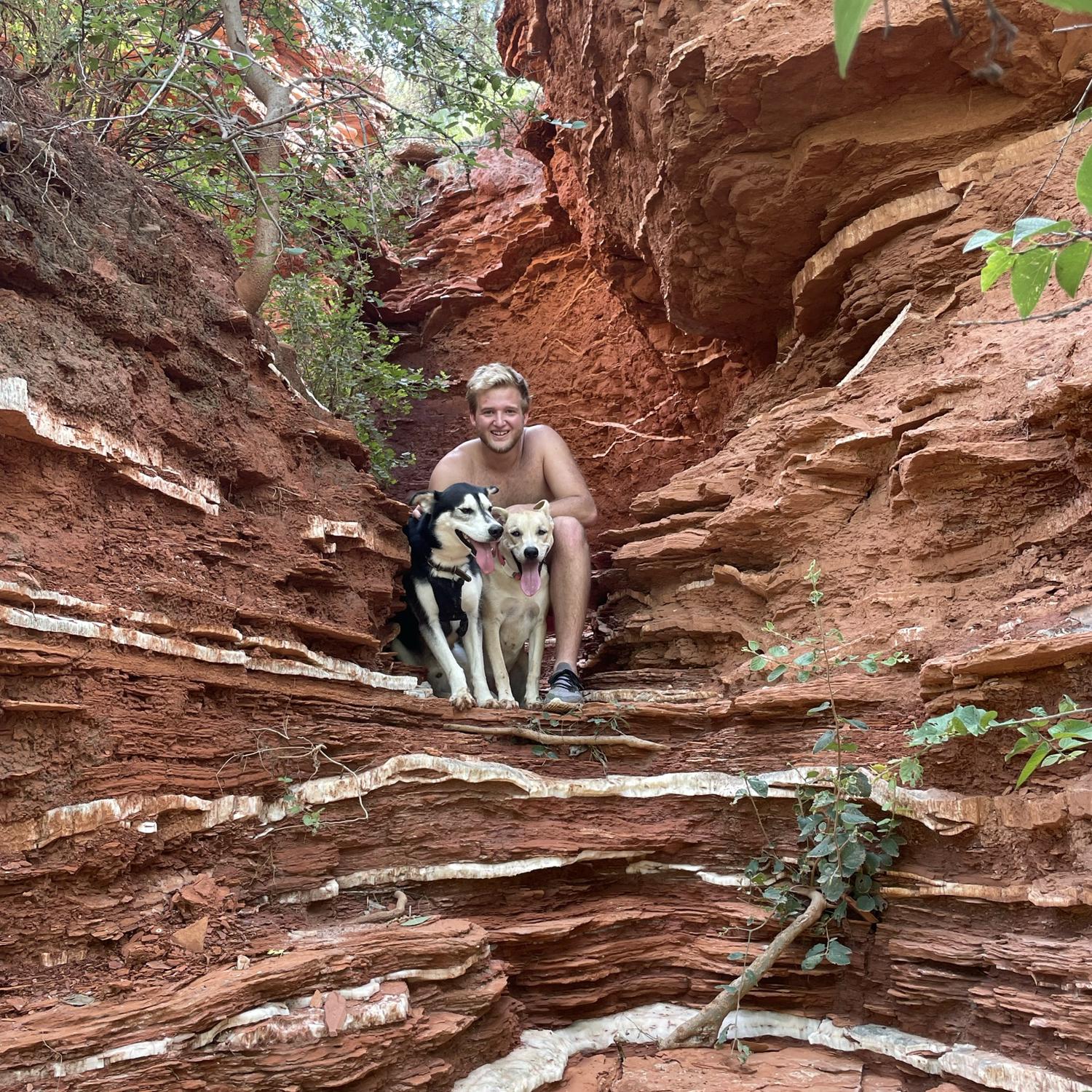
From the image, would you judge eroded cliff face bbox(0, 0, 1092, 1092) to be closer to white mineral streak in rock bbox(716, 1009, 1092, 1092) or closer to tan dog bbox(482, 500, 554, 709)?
white mineral streak in rock bbox(716, 1009, 1092, 1092)

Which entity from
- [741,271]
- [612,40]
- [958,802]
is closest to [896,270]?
[741,271]

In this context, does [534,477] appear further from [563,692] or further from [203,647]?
[203,647]

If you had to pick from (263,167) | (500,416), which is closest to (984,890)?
(500,416)

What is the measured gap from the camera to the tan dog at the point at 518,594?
512 centimetres

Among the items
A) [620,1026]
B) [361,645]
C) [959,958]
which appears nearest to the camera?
[959,958]

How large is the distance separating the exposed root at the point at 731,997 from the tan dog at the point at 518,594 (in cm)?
180

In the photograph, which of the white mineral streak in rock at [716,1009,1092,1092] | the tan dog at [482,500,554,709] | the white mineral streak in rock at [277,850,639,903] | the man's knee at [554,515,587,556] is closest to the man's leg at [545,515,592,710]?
the man's knee at [554,515,587,556]

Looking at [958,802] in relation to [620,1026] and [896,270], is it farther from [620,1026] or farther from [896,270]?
[896,270]

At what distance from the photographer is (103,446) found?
361 centimetres

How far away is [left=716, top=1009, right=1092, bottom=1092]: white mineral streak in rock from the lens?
9.92ft

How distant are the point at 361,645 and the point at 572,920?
5.44ft

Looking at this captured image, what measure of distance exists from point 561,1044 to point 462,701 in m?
1.54

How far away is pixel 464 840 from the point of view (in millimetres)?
4031

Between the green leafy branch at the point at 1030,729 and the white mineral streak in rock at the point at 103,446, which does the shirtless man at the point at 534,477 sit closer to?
the white mineral streak in rock at the point at 103,446
